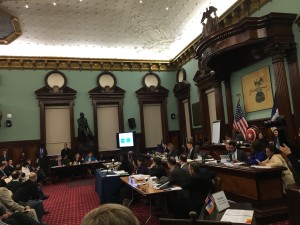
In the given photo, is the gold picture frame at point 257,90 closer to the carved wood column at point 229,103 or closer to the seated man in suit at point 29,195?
the carved wood column at point 229,103

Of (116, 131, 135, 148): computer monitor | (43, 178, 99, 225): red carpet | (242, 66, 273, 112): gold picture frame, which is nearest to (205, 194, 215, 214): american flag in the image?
(43, 178, 99, 225): red carpet

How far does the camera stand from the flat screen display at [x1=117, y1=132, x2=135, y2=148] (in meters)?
13.6

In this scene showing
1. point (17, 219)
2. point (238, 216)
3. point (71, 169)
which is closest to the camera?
point (238, 216)

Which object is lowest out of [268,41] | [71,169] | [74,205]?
[74,205]

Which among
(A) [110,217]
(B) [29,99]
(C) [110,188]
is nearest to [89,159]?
(B) [29,99]

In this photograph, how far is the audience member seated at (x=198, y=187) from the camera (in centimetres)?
433

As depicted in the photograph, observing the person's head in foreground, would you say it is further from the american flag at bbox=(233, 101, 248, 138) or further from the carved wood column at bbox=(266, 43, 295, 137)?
the american flag at bbox=(233, 101, 248, 138)

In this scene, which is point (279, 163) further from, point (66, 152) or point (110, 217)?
point (66, 152)

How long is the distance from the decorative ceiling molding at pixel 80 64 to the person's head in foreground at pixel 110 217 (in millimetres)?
13724

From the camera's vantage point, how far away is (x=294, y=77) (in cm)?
759

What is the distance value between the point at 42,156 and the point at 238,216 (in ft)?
37.9

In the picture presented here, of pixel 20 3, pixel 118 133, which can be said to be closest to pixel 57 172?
pixel 118 133

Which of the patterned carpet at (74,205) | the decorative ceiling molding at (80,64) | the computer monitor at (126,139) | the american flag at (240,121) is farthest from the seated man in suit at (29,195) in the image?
the decorative ceiling molding at (80,64)

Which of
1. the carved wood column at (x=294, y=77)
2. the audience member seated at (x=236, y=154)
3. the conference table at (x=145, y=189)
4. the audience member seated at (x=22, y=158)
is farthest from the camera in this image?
the audience member seated at (x=22, y=158)
